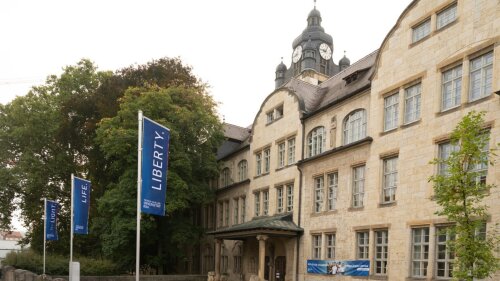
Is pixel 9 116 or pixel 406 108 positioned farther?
pixel 9 116

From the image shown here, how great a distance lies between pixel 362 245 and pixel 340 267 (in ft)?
5.28

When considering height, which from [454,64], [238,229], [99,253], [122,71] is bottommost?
[99,253]

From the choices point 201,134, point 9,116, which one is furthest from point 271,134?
point 9,116

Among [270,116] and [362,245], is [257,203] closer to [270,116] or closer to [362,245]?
[270,116]

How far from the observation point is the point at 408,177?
18.3 metres

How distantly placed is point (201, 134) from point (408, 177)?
55.8 feet

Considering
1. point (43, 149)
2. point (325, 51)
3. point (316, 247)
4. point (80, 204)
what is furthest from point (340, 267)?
point (325, 51)

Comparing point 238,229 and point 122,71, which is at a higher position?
point 122,71

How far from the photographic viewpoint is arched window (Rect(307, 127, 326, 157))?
982 inches

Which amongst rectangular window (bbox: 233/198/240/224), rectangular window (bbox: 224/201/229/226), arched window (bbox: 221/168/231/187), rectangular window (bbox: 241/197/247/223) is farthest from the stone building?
arched window (bbox: 221/168/231/187)

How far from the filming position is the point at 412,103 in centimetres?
1898

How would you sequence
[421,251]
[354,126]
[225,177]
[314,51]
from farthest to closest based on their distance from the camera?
1. [314,51]
2. [225,177]
3. [354,126]
4. [421,251]

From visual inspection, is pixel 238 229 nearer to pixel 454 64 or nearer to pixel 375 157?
pixel 375 157

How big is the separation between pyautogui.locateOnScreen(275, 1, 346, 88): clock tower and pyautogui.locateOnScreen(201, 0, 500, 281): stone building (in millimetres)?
40998
